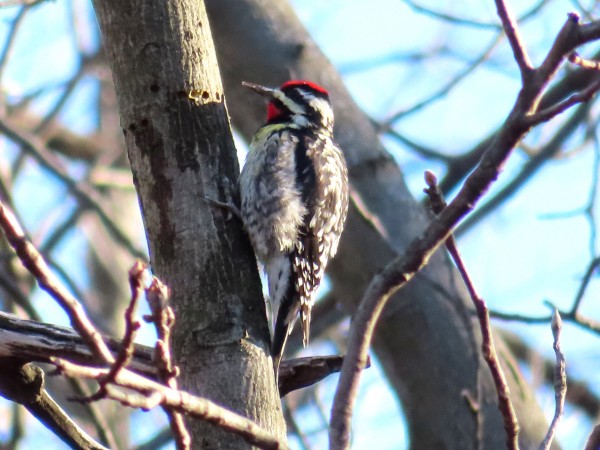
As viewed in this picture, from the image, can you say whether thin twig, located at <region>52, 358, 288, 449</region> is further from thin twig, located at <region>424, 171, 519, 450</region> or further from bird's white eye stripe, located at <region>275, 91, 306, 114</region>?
bird's white eye stripe, located at <region>275, 91, 306, 114</region>

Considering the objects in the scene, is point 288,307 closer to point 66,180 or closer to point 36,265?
point 66,180

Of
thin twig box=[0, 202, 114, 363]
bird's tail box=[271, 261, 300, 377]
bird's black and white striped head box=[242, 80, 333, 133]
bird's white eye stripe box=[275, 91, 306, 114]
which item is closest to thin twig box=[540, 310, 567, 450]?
thin twig box=[0, 202, 114, 363]

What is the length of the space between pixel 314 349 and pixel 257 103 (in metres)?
3.22

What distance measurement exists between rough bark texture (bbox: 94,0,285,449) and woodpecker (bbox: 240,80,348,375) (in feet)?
2.63

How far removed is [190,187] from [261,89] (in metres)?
1.39

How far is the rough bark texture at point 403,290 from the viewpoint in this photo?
380 cm

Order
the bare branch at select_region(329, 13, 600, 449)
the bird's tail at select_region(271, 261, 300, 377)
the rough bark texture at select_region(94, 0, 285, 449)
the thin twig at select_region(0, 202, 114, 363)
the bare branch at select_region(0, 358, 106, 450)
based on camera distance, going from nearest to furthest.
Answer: the thin twig at select_region(0, 202, 114, 363) → the bare branch at select_region(329, 13, 600, 449) → the bare branch at select_region(0, 358, 106, 450) → the rough bark texture at select_region(94, 0, 285, 449) → the bird's tail at select_region(271, 261, 300, 377)

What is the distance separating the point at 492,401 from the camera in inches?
149

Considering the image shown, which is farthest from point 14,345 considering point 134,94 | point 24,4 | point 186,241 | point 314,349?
point 314,349

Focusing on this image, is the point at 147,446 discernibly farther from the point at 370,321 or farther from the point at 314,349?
the point at 370,321

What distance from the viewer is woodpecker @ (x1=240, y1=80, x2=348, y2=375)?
14.0 ft

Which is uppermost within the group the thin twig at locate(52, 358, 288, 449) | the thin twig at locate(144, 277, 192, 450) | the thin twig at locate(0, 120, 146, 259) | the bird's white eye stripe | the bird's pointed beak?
the thin twig at locate(0, 120, 146, 259)

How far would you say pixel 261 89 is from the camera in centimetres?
436

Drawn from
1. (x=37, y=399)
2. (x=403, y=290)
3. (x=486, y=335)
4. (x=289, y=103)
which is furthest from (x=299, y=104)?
(x=486, y=335)
